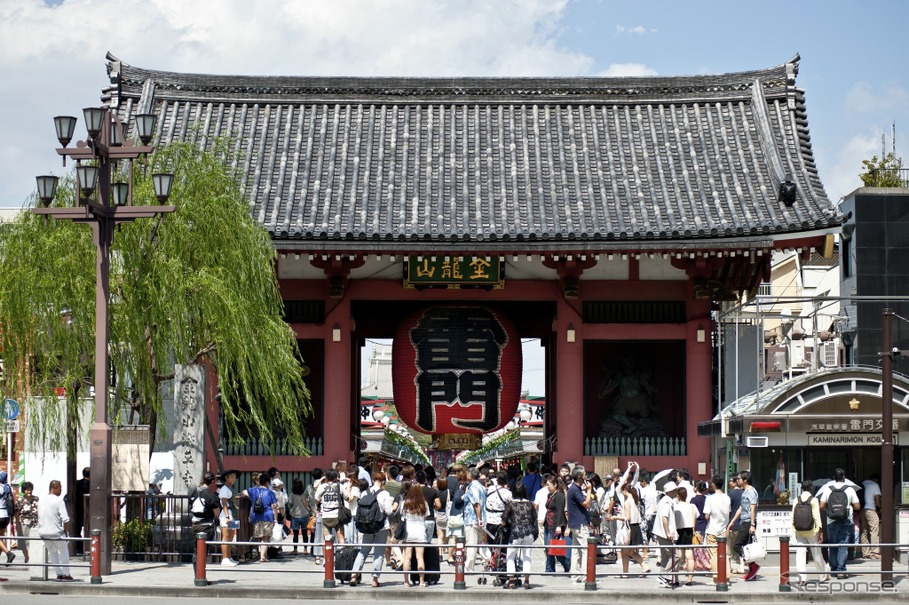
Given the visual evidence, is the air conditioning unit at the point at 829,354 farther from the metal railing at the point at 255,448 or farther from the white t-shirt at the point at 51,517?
the white t-shirt at the point at 51,517

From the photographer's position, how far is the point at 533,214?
28.6m

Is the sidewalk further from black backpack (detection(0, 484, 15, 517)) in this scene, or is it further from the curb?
black backpack (detection(0, 484, 15, 517))

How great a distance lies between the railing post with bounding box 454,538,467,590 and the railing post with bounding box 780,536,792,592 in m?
4.45

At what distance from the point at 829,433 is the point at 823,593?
451cm

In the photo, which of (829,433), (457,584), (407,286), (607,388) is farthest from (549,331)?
(457,584)

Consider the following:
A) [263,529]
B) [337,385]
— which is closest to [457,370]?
[337,385]

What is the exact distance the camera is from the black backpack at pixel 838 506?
64.7 feet

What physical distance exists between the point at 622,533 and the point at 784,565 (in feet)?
13.3

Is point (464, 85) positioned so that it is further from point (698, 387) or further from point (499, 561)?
point (499, 561)

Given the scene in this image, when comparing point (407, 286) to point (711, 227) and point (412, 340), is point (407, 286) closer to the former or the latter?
point (412, 340)

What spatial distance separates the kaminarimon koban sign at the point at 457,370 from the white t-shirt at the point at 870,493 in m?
9.27

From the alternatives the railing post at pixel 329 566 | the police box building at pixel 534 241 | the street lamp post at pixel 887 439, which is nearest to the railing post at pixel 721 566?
the street lamp post at pixel 887 439

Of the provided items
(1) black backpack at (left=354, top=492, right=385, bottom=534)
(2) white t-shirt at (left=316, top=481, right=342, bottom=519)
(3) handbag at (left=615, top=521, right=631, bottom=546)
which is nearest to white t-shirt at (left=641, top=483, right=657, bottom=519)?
(3) handbag at (left=615, top=521, right=631, bottom=546)

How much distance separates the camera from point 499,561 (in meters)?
19.7
